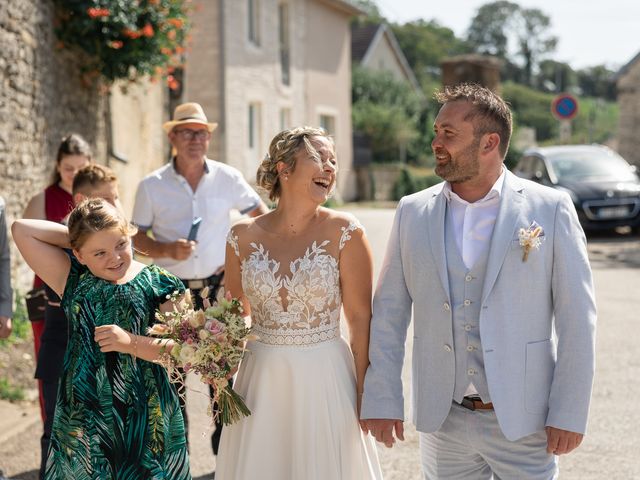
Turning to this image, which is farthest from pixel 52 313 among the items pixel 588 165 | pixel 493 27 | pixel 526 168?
pixel 493 27

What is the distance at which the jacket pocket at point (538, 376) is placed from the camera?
3045 millimetres

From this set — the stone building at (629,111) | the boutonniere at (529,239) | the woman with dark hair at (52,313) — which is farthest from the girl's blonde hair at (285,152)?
the stone building at (629,111)

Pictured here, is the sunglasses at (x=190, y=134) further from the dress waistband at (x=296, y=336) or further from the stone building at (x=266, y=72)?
the stone building at (x=266, y=72)

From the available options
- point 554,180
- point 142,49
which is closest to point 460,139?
point 142,49

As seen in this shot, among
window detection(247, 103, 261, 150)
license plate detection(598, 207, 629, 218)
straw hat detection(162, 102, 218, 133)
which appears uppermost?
window detection(247, 103, 261, 150)

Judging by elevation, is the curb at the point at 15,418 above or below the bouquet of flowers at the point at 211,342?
below

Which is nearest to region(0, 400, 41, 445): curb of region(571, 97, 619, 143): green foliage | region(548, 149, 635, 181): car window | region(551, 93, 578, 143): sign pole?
region(548, 149, 635, 181): car window

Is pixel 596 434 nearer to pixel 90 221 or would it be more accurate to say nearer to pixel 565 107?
pixel 90 221

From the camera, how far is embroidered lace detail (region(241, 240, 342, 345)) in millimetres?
3500

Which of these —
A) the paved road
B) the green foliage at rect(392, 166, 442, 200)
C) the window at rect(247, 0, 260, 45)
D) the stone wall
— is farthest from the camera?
the green foliage at rect(392, 166, 442, 200)

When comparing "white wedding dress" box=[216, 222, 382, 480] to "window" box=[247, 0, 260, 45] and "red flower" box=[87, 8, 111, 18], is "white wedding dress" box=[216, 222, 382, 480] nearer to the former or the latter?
"red flower" box=[87, 8, 111, 18]

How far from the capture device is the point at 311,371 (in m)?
3.51

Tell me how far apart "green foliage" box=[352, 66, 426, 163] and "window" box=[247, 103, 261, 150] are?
435 inches

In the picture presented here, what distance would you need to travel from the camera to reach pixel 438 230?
10.4 feet
